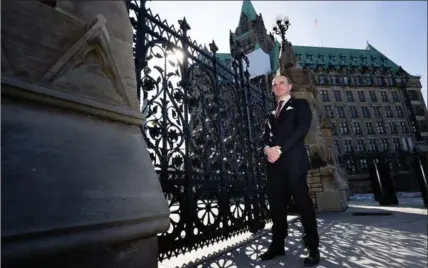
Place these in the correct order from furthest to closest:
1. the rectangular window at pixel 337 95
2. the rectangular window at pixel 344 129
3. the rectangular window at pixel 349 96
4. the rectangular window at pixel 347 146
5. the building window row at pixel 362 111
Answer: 1. the rectangular window at pixel 349 96
2. the rectangular window at pixel 337 95
3. the building window row at pixel 362 111
4. the rectangular window at pixel 344 129
5. the rectangular window at pixel 347 146

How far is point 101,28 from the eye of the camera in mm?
→ 1521

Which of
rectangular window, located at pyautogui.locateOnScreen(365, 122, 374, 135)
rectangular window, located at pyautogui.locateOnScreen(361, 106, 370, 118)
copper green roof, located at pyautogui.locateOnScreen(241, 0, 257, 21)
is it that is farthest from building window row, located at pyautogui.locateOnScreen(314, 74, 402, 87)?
copper green roof, located at pyautogui.locateOnScreen(241, 0, 257, 21)

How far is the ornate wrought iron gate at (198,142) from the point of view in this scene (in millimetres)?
2953

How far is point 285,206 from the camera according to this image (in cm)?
269

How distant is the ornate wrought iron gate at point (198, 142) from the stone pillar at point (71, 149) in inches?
52.6

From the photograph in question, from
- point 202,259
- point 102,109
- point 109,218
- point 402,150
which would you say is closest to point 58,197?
point 109,218

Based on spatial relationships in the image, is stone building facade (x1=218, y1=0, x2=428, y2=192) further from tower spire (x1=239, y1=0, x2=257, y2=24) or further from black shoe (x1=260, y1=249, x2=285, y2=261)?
black shoe (x1=260, y1=249, x2=285, y2=261)

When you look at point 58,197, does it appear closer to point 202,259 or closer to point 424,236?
point 202,259

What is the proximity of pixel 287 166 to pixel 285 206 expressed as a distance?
50 cm

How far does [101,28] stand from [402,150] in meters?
52.3

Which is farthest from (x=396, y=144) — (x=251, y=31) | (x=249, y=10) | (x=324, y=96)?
(x=249, y=10)

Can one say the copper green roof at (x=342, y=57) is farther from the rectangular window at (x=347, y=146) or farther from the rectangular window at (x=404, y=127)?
the rectangular window at (x=347, y=146)

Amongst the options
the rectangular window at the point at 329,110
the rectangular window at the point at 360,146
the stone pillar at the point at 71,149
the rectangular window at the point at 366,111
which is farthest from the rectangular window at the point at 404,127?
the stone pillar at the point at 71,149

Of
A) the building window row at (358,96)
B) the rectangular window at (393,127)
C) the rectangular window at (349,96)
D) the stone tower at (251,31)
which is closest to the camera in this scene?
the building window row at (358,96)
